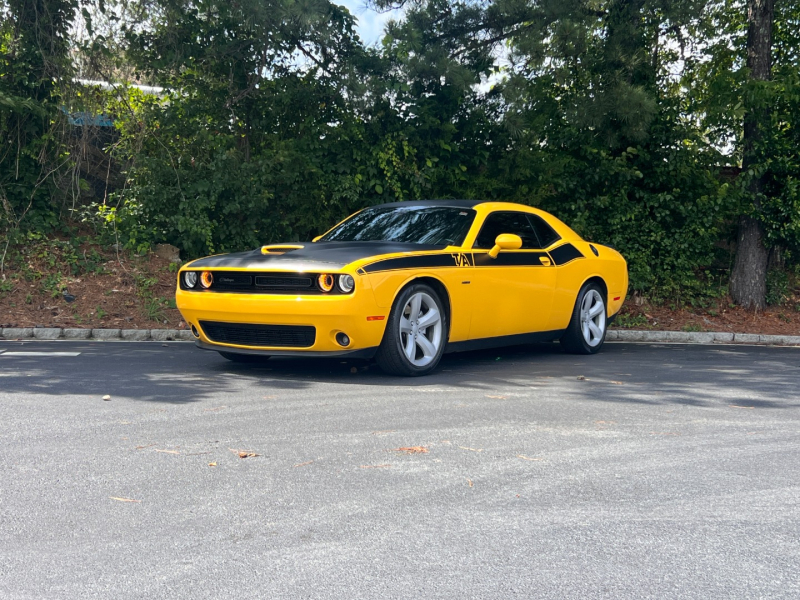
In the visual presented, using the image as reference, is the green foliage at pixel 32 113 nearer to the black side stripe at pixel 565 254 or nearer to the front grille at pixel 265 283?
the front grille at pixel 265 283

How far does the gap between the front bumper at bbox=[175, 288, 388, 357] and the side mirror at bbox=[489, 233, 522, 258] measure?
1556 millimetres

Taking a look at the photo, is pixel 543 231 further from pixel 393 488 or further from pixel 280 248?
pixel 393 488

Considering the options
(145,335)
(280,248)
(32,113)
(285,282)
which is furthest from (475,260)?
(32,113)

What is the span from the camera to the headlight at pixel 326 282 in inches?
288

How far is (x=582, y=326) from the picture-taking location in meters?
9.91

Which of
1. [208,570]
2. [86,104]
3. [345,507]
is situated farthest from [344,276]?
→ [86,104]

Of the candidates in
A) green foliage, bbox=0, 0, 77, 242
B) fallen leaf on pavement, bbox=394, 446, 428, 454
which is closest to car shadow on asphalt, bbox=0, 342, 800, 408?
fallen leaf on pavement, bbox=394, 446, 428, 454

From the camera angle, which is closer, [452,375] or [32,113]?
[452,375]

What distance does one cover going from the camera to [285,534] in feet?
11.9

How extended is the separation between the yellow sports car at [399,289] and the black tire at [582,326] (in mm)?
21

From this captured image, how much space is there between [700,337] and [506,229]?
4.71 m

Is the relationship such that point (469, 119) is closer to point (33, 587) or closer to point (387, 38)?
point (387, 38)

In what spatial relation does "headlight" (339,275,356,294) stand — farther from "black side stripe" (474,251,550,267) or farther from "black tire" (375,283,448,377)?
"black side stripe" (474,251,550,267)

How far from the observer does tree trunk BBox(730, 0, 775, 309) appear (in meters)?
14.8
